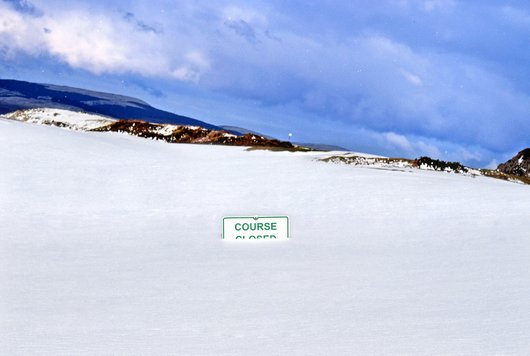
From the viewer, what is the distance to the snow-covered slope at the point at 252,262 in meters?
5.84

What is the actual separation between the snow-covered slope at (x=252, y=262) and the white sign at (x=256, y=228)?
0.92 ft

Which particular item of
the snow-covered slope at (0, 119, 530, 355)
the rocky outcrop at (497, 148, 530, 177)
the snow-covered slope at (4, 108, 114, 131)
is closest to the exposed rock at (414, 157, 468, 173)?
the snow-covered slope at (0, 119, 530, 355)

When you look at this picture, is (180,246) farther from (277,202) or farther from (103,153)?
(103,153)

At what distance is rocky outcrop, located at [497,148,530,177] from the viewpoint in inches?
1476

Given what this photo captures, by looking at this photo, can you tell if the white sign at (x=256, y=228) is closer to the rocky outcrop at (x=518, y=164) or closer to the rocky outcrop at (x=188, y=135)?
the rocky outcrop at (x=188, y=135)

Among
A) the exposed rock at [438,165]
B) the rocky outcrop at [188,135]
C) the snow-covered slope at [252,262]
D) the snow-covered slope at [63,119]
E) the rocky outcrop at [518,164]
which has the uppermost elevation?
the snow-covered slope at [63,119]

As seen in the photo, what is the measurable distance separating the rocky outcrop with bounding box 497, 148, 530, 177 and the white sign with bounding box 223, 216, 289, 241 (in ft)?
99.7

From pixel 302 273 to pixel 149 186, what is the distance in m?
9.53

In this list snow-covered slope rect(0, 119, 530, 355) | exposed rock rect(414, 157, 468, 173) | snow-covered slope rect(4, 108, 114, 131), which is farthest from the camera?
snow-covered slope rect(4, 108, 114, 131)

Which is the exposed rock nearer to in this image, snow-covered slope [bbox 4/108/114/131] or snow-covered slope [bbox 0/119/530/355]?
snow-covered slope [bbox 0/119/530/355]

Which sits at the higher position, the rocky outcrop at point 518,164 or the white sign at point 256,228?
the rocky outcrop at point 518,164

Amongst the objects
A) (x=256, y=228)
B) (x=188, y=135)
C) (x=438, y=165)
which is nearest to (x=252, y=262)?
(x=256, y=228)

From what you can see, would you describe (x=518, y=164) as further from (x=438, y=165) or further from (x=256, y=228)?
(x=256, y=228)

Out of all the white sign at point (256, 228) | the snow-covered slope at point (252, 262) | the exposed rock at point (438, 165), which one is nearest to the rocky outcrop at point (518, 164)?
the exposed rock at point (438, 165)
